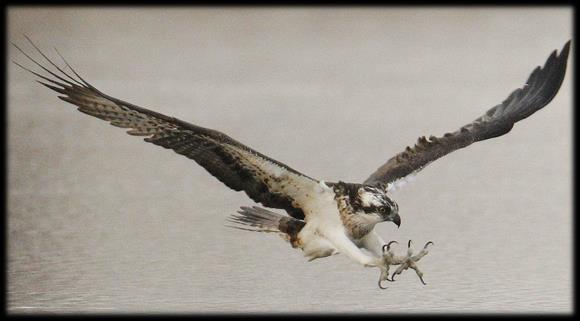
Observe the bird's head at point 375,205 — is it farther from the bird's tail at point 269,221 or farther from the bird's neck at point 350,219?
the bird's tail at point 269,221

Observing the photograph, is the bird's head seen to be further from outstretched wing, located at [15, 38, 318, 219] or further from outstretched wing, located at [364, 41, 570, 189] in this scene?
outstretched wing, located at [364, 41, 570, 189]

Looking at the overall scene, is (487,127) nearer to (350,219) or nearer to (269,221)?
(350,219)

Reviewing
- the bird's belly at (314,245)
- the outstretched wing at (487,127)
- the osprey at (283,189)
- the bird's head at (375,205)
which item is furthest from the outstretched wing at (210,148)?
the outstretched wing at (487,127)

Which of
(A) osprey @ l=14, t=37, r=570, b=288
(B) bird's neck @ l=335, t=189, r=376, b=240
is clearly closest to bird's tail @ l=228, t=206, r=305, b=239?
(A) osprey @ l=14, t=37, r=570, b=288

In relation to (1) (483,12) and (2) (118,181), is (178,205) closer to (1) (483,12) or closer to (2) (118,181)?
(2) (118,181)

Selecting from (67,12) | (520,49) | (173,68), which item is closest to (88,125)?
(173,68)

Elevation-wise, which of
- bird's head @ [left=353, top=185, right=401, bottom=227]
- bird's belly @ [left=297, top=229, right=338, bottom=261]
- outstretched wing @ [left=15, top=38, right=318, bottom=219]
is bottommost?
bird's belly @ [left=297, top=229, right=338, bottom=261]
